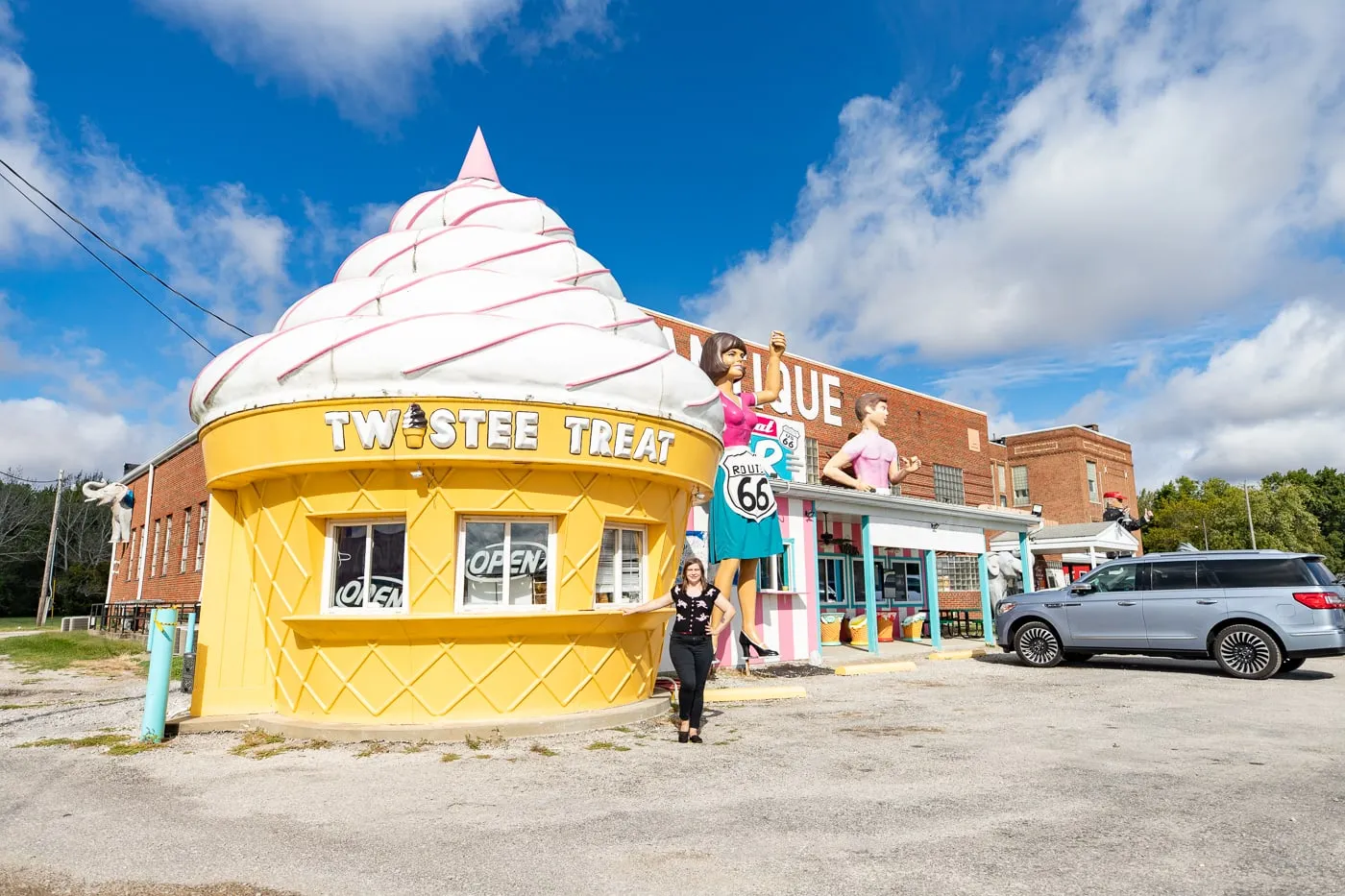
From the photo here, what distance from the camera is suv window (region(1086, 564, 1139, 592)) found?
12.8 meters

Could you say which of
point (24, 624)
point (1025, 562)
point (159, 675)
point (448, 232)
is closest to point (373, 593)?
point (159, 675)

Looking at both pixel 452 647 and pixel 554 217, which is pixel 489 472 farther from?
pixel 554 217

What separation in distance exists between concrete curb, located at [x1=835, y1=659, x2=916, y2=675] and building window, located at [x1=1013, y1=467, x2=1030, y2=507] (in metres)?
32.3

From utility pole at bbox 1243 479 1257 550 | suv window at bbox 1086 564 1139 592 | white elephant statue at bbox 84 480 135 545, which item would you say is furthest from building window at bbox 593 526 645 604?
utility pole at bbox 1243 479 1257 550

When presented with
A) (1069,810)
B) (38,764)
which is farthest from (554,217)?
(1069,810)

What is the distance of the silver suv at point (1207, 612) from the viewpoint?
1131 cm

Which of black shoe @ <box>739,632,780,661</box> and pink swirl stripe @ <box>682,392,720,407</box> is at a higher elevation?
pink swirl stripe @ <box>682,392,720,407</box>

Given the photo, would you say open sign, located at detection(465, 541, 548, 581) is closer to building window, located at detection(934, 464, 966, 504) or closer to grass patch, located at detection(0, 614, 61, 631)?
building window, located at detection(934, 464, 966, 504)

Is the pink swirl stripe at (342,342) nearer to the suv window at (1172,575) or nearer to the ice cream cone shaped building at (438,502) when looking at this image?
the ice cream cone shaped building at (438,502)

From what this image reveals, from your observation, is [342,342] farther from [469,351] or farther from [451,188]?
[451,188]

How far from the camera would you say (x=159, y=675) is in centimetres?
795

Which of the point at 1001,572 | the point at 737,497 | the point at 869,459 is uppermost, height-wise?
the point at 869,459

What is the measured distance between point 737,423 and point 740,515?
145 cm

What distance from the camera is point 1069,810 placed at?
5.19m
